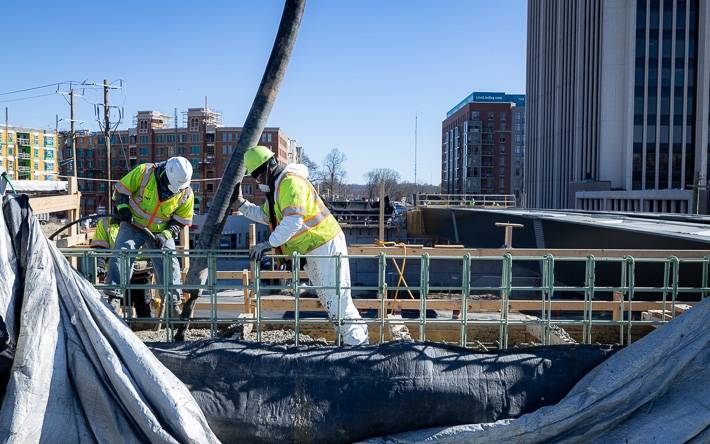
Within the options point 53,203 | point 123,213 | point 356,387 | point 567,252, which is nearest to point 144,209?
point 123,213

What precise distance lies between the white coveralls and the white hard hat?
1504 mm

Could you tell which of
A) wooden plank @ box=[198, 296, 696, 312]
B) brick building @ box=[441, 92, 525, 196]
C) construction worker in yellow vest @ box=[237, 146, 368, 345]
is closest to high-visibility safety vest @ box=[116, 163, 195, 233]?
wooden plank @ box=[198, 296, 696, 312]

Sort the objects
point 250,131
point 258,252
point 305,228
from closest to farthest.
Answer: point 258,252, point 305,228, point 250,131

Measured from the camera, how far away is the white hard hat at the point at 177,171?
20.6 ft

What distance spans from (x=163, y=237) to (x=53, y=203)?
4.28 meters

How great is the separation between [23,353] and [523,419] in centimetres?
304

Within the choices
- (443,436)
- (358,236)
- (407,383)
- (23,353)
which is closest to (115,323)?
(23,353)

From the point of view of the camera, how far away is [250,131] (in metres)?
5.52

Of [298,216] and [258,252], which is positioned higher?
[298,216]

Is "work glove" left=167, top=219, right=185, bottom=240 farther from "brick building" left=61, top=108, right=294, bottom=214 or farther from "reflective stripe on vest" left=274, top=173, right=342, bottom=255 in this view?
"brick building" left=61, top=108, right=294, bottom=214

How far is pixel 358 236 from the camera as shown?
151ft

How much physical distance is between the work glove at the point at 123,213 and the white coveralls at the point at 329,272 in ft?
7.10

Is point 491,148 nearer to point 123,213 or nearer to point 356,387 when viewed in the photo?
point 123,213

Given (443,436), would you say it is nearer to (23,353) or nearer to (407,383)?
(407,383)
